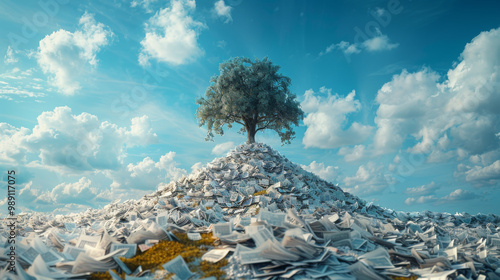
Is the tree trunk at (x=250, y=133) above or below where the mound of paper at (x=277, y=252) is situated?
above

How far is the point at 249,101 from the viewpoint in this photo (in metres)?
19.9

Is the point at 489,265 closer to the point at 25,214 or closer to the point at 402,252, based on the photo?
the point at 402,252

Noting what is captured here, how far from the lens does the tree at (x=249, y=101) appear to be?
1987 centimetres

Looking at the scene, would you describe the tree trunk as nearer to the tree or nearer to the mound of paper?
the tree

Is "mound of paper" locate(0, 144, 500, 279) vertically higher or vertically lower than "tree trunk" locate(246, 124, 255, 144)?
lower

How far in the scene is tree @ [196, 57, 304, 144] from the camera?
19873 mm

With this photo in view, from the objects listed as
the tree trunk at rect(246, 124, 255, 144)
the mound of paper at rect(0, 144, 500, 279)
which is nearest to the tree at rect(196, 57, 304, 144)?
the tree trunk at rect(246, 124, 255, 144)

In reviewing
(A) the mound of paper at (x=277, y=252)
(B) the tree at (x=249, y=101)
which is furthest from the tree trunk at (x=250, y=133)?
(A) the mound of paper at (x=277, y=252)

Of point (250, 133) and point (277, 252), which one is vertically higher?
point (250, 133)

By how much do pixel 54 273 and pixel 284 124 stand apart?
1812cm

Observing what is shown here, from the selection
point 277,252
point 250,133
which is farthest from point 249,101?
Answer: point 277,252

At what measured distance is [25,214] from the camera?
14.7 meters

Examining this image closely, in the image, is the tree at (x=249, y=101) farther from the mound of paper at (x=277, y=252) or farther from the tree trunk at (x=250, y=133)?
the mound of paper at (x=277, y=252)

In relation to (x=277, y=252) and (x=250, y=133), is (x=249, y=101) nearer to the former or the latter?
(x=250, y=133)
